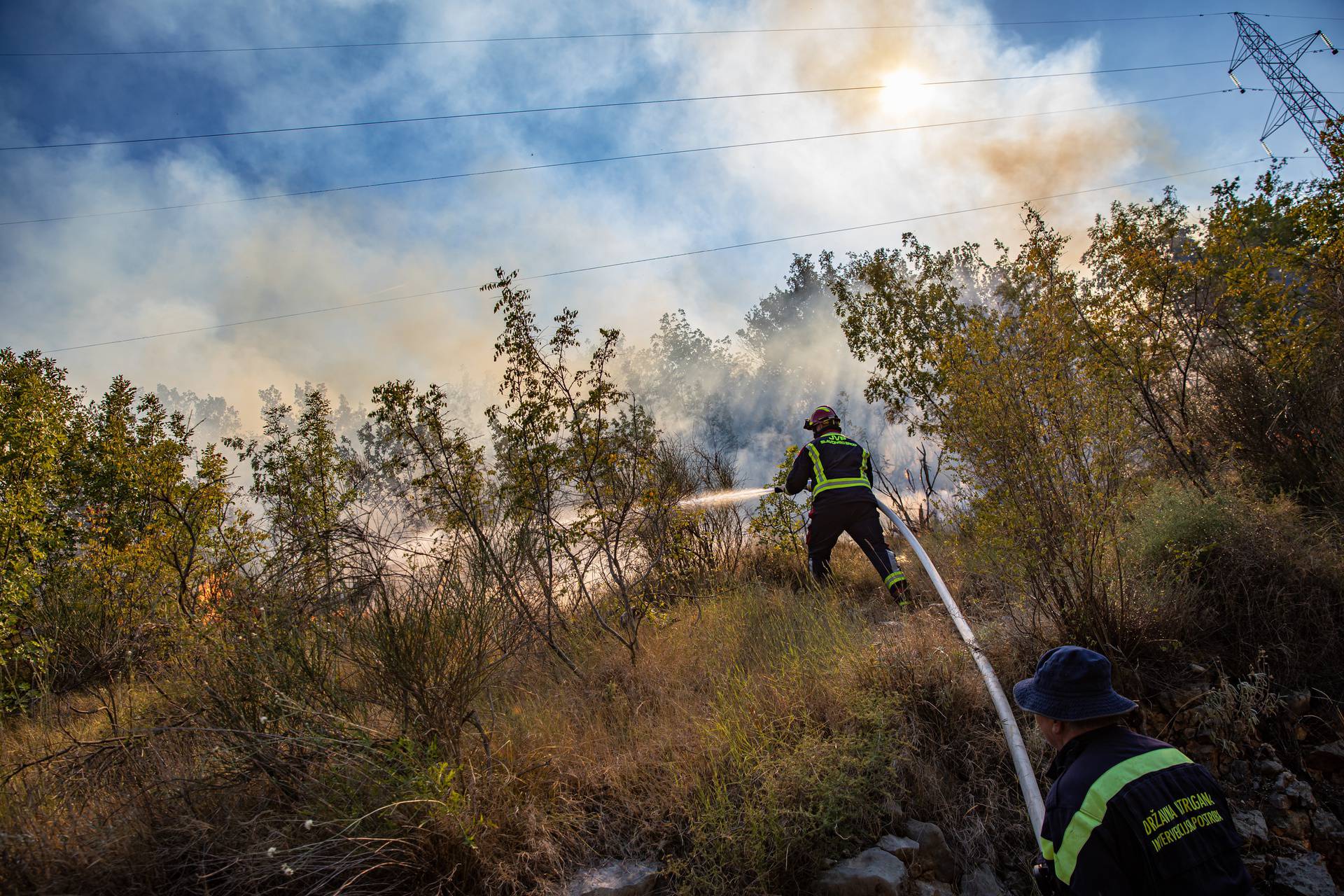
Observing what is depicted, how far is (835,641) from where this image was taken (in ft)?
15.3

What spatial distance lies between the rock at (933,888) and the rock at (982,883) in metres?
0.07

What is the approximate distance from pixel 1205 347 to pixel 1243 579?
483 cm

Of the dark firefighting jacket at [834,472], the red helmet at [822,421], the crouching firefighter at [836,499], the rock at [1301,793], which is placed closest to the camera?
the rock at [1301,793]

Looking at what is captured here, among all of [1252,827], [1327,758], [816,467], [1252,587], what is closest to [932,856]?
[1252,827]

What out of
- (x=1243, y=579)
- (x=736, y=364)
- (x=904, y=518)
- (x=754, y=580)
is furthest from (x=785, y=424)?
(x=1243, y=579)

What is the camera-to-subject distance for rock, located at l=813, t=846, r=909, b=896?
2832mm

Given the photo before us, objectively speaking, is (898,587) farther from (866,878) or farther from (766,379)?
(766,379)

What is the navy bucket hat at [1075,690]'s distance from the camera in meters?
2.09

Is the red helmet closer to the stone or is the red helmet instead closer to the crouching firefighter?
the crouching firefighter

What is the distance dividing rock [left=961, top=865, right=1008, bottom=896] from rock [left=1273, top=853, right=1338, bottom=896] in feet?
4.49

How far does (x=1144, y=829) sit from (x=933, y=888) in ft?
4.87

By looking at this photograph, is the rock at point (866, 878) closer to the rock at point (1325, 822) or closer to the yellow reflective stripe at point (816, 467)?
the rock at point (1325, 822)

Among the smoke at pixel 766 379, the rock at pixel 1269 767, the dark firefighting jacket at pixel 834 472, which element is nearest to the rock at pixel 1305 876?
the rock at pixel 1269 767

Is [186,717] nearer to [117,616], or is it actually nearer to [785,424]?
[117,616]
